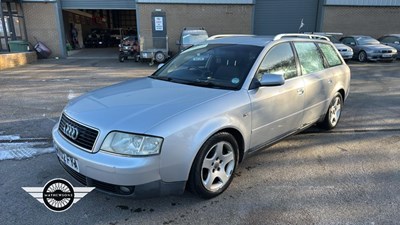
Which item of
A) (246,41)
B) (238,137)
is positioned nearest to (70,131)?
(238,137)

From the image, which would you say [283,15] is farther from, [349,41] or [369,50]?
Result: [369,50]

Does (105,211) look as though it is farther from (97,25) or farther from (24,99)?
(97,25)

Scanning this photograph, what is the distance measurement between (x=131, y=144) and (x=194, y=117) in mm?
614

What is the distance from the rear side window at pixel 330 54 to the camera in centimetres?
498

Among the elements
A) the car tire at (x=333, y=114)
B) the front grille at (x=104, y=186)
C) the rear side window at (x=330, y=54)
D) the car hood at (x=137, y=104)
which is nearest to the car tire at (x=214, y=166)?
the car hood at (x=137, y=104)

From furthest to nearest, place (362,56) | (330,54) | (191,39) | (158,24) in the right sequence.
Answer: (158,24) < (362,56) < (191,39) < (330,54)

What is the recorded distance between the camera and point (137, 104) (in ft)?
9.87

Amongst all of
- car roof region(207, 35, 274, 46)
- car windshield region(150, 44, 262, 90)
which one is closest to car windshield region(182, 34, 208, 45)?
car roof region(207, 35, 274, 46)

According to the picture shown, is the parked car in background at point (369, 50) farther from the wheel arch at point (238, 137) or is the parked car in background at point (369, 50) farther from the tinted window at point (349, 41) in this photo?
the wheel arch at point (238, 137)

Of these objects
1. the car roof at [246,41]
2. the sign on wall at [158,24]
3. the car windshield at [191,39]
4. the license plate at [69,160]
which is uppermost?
the sign on wall at [158,24]

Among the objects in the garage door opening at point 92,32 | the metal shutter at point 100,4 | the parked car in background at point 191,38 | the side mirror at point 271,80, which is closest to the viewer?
the side mirror at point 271,80

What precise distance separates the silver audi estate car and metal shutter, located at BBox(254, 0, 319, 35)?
17.3 meters

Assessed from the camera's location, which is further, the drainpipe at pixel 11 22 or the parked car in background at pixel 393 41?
the drainpipe at pixel 11 22

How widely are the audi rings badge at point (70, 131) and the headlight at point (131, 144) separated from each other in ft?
1.44
